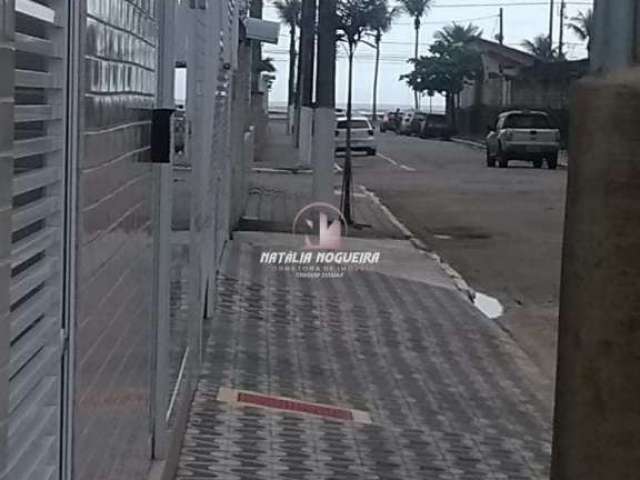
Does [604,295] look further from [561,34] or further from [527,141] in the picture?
[561,34]

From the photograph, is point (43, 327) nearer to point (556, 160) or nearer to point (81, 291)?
point (81, 291)

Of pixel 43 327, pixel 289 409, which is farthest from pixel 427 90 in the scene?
pixel 43 327

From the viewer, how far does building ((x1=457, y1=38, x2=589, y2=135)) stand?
201 feet

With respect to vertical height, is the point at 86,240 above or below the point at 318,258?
above

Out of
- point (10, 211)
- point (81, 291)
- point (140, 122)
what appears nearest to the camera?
point (10, 211)

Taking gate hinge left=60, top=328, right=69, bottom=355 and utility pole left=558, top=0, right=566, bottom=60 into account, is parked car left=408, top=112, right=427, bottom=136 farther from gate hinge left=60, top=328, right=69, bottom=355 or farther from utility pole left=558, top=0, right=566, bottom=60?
gate hinge left=60, top=328, right=69, bottom=355

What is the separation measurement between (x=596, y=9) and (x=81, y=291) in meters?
1.37

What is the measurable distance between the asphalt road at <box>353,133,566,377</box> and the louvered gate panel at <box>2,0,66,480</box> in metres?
7.97

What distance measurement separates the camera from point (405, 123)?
82.8m

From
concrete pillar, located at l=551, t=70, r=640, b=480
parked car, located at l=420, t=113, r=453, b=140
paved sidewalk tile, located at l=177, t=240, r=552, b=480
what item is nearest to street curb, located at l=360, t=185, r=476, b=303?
paved sidewalk tile, located at l=177, t=240, r=552, b=480

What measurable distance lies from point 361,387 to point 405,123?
73.9m

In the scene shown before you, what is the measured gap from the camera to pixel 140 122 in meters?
4.85

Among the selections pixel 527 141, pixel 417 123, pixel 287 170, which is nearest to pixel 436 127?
pixel 417 123

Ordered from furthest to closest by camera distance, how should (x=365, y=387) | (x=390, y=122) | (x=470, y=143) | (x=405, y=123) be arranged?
1. (x=390, y=122)
2. (x=405, y=123)
3. (x=470, y=143)
4. (x=365, y=387)
